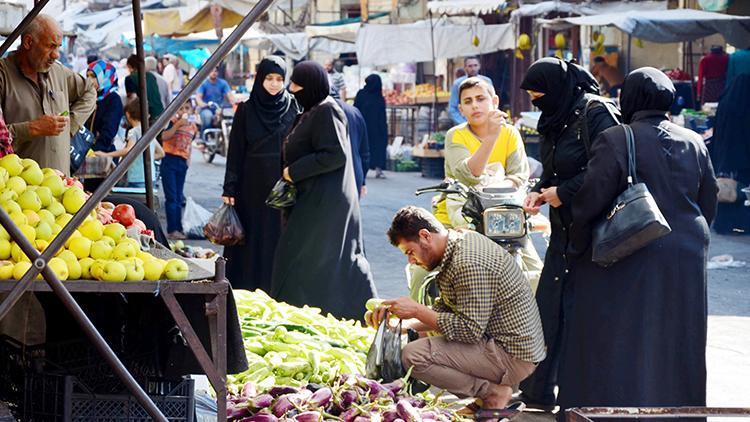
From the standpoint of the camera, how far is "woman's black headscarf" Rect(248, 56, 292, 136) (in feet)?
27.2

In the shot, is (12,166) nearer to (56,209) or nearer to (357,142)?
(56,209)

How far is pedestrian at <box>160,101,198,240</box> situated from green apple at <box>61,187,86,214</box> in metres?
8.44

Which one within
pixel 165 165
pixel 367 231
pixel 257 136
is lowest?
pixel 367 231

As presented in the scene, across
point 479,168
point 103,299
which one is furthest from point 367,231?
point 103,299

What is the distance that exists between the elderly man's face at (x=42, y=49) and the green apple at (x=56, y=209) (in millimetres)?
2566

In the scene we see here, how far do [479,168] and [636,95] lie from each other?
198 cm

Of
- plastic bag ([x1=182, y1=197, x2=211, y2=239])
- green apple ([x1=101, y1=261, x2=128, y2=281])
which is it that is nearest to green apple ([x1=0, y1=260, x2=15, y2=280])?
green apple ([x1=101, y1=261, x2=128, y2=281])

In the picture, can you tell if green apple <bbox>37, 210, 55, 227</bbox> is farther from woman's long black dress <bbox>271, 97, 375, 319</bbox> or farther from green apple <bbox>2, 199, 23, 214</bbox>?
woman's long black dress <bbox>271, 97, 375, 319</bbox>

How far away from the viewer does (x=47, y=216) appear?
384 cm

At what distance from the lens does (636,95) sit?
17.7 feet

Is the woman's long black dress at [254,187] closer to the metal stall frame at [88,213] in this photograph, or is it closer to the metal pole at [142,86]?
the metal pole at [142,86]

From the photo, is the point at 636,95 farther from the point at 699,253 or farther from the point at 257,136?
the point at 257,136

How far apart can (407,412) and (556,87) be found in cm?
201

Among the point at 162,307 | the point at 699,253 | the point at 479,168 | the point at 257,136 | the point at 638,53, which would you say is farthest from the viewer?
the point at 638,53
